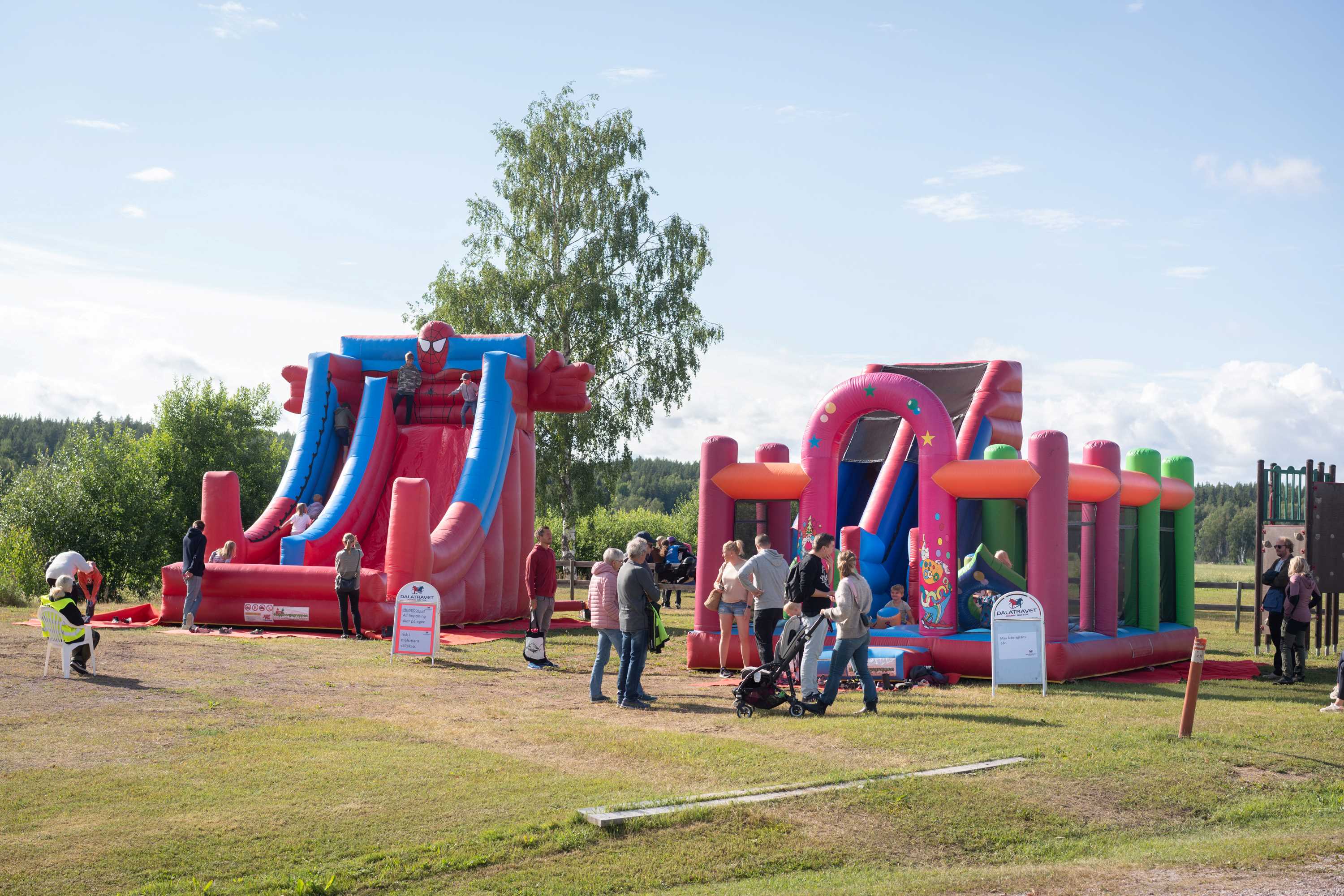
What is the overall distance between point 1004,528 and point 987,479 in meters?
2.07

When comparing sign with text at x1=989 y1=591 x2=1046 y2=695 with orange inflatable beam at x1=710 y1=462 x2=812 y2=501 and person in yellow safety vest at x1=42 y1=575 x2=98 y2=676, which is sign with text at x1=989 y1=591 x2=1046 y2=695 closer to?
orange inflatable beam at x1=710 y1=462 x2=812 y2=501

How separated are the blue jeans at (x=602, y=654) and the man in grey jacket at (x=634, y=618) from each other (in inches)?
4.2

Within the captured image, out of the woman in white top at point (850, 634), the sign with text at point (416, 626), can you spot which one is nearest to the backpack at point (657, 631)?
the woman in white top at point (850, 634)

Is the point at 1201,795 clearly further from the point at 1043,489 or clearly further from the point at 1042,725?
the point at 1043,489

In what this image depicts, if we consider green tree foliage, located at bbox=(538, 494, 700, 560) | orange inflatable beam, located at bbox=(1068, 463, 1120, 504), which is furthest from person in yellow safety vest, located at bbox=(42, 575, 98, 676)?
green tree foliage, located at bbox=(538, 494, 700, 560)

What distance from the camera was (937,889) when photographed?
556 cm

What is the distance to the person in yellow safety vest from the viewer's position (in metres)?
10.9

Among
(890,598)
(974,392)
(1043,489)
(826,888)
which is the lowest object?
(826,888)

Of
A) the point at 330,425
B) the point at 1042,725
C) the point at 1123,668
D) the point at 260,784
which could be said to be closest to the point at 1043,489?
the point at 1123,668

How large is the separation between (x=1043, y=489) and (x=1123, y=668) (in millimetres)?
2774

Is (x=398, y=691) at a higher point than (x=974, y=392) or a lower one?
lower

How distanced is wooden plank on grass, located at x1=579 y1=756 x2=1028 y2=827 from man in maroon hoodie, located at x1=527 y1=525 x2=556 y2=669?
19.9 feet

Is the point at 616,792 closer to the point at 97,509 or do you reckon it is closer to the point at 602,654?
the point at 602,654

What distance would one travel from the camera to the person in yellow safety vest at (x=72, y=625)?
35.7 feet
